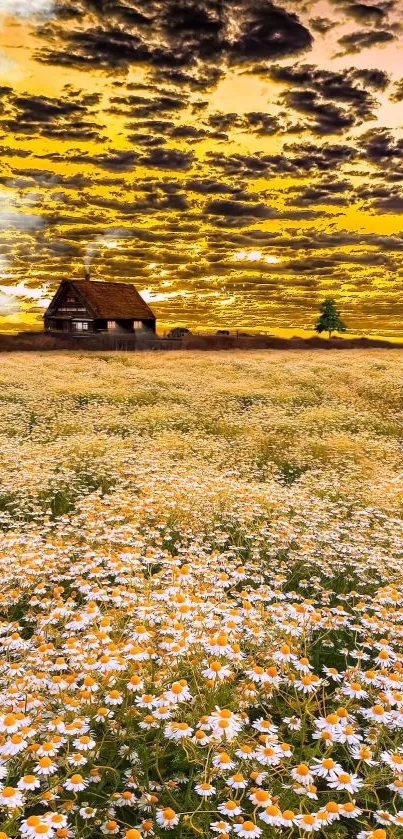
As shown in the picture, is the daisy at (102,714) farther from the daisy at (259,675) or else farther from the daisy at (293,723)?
the daisy at (293,723)

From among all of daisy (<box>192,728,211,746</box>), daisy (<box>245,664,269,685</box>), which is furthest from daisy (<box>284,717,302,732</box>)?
daisy (<box>192,728,211,746</box>)

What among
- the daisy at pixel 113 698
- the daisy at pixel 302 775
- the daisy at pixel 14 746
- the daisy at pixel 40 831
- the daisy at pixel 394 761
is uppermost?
the daisy at pixel 14 746

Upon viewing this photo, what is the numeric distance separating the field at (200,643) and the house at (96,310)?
153 ft

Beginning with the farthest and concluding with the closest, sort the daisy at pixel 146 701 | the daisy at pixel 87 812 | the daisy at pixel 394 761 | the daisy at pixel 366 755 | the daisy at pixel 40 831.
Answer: the daisy at pixel 146 701 → the daisy at pixel 366 755 → the daisy at pixel 394 761 → the daisy at pixel 87 812 → the daisy at pixel 40 831

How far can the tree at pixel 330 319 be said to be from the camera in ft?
309

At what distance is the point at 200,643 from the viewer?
4.04 meters

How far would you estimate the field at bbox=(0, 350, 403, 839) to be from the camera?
3.04 m

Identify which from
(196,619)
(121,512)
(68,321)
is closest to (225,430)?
(121,512)

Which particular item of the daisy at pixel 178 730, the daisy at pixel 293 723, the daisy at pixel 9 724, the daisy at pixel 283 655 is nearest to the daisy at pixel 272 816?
the daisy at pixel 178 730

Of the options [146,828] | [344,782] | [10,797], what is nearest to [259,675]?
[344,782]

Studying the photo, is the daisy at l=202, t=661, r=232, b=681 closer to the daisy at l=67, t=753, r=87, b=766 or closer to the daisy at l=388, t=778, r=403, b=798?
the daisy at l=67, t=753, r=87, b=766

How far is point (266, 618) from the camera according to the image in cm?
459

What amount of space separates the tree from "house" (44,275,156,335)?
1610 inches

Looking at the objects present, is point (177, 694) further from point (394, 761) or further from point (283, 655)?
point (394, 761)
